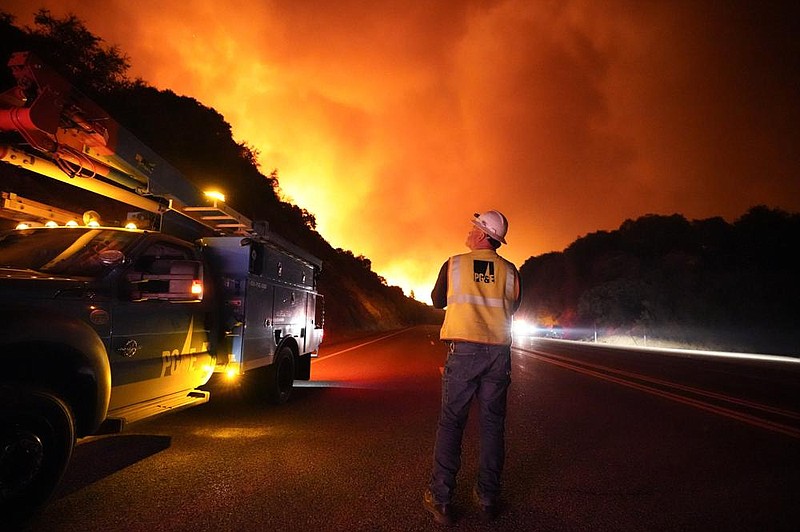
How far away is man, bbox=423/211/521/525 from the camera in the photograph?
11.5 feet

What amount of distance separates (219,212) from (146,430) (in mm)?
2877

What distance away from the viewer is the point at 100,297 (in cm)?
399

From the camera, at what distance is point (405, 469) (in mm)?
4527

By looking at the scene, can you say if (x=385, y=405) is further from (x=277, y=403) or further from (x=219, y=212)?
(x=219, y=212)

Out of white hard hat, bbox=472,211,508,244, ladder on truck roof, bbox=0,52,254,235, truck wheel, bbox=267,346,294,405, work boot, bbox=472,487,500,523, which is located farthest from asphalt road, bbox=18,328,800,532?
ladder on truck roof, bbox=0,52,254,235

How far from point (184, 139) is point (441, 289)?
35.6 metres

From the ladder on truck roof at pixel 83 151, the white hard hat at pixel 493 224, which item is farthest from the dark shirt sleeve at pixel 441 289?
the ladder on truck roof at pixel 83 151

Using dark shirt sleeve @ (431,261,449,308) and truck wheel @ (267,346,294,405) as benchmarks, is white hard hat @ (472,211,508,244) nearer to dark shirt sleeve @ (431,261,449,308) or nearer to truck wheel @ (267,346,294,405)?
dark shirt sleeve @ (431,261,449,308)

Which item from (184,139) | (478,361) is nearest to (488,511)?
(478,361)

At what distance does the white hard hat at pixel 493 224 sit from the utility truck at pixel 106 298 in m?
2.54

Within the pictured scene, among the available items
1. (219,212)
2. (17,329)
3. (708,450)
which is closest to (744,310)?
(708,450)

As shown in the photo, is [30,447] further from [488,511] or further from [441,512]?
[488,511]

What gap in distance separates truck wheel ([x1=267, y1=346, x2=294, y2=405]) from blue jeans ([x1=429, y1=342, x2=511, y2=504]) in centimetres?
418

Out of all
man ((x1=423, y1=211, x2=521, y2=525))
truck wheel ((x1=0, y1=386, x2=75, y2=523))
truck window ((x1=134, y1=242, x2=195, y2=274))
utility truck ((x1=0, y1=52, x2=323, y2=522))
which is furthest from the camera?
truck window ((x1=134, y1=242, x2=195, y2=274))
